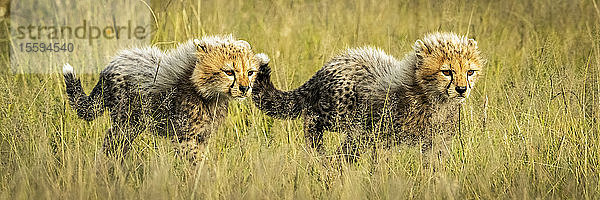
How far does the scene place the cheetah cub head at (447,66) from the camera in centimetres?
384

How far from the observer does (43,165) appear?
152 inches

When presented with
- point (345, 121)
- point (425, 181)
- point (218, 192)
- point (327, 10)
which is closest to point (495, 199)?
point (425, 181)

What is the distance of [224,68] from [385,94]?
3.04 feet

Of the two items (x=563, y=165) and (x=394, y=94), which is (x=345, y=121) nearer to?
(x=394, y=94)

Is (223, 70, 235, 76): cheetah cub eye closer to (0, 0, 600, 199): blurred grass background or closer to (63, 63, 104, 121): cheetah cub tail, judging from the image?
(0, 0, 600, 199): blurred grass background

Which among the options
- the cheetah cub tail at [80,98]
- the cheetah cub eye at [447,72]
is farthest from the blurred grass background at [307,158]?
the cheetah cub eye at [447,72]

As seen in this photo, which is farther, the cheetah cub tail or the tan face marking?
the cheetah cub tail

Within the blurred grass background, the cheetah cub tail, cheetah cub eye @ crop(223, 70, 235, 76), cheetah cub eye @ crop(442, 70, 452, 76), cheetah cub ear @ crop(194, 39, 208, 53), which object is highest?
cheetah cub ear @ crop(194, 39, 208, 53)

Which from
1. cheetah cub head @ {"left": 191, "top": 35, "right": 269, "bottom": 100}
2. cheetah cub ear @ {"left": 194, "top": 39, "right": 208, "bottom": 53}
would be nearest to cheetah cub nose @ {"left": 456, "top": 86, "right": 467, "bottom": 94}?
cheetah cub head @ {"left": 191, "top": 35, "right": 269, "bottom": 100}

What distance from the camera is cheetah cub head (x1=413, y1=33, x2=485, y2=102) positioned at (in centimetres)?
384

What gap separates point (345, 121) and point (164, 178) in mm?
1238

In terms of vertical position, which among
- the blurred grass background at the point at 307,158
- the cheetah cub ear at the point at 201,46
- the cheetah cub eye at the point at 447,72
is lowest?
the blurred grass background at the point at 307,158

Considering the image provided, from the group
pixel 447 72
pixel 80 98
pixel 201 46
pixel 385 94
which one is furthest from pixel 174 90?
pixel 447 72

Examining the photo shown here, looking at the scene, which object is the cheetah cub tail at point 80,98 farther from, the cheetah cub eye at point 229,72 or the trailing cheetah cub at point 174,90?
the cheetah cub eye at point 229,72
